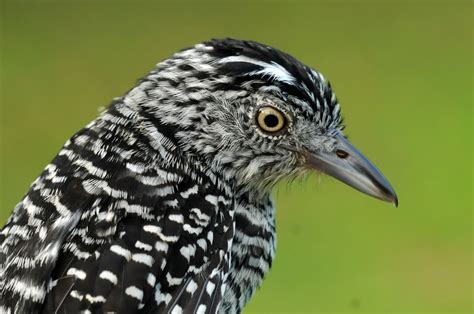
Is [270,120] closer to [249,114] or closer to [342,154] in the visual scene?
[249,114]

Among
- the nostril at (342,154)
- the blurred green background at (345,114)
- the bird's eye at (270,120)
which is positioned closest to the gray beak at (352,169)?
the nostril at (342,154)

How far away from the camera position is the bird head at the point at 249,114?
19.6 feet

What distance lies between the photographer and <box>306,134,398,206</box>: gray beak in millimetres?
6164

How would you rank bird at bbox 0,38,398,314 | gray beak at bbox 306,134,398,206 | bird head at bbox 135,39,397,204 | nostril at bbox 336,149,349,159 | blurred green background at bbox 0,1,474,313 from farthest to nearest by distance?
1. blurred green background at bbox 0,1,474,313
2. nostril at bbox 336,149,349,159
3. gray beak at bbox 306,134,398,206
4. bird head at bbox 135,39,397,204
5. bird at bbox 0,38,398,314

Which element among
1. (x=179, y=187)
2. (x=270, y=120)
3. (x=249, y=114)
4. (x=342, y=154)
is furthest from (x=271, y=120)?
(x=179, y=187)

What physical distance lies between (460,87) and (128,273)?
11599 mm

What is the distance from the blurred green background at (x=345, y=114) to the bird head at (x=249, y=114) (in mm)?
3478

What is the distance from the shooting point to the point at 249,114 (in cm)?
602

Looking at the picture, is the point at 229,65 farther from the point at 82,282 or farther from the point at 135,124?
the point at 82,282

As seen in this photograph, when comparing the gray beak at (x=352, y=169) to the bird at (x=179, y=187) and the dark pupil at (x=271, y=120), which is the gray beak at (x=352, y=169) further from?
the dark pupil at (x=271, y=120)

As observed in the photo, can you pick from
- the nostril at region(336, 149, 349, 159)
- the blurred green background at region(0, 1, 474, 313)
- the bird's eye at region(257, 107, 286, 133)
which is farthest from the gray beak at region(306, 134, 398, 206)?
the blurred green background at region(0, 1, 474, 313)

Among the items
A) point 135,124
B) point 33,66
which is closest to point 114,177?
point 135,124

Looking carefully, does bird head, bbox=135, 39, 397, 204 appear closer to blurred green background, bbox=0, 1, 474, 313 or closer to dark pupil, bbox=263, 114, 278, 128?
dark pupil, bbox=263, 114, 278, 128

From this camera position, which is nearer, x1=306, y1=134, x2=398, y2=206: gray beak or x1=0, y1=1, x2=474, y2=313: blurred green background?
x1=306, y1=134, x2=398, y2=206: gray beak
